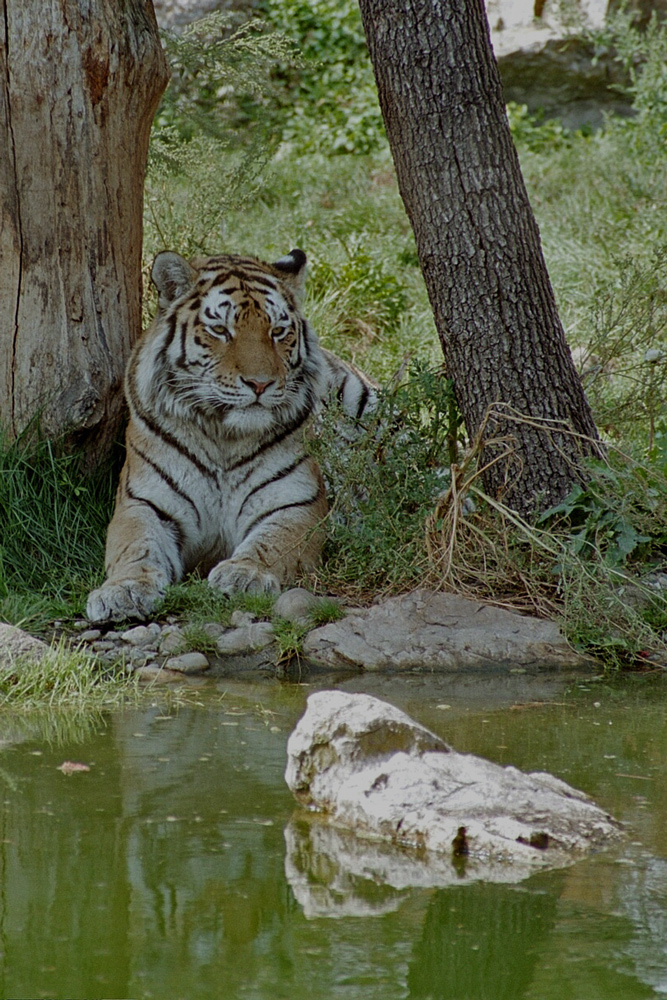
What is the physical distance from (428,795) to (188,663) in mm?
1821

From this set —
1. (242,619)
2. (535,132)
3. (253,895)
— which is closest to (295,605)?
(242,619)

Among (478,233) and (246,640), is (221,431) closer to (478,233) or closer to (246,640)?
(246,640)

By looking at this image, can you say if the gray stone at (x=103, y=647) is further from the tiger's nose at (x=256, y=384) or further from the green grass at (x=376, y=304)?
the tiger's nose at (x=256, y=384)

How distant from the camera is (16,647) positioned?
15.1 ft

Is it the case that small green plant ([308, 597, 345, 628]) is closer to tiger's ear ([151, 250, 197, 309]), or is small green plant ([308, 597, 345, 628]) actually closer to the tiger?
the tiger

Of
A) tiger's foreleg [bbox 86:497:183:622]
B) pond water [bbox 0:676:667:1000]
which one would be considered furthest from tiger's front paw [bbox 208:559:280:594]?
pond water [bbox 0:676:667:1000]

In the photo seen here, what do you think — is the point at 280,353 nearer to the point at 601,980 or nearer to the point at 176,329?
the point at 176,329

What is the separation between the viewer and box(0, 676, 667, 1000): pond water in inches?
101

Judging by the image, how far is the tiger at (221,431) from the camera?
227 inches

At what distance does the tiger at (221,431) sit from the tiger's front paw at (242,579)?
0.20ft

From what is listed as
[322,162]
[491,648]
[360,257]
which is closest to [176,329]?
[491,648]

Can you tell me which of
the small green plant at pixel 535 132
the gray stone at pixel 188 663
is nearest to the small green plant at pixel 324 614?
the gray stone at pixel 188 663

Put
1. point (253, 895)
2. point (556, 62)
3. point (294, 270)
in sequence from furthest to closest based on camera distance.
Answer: point (556, 62), point (294, 270), point (253, 895)

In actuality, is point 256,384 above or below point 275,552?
above
